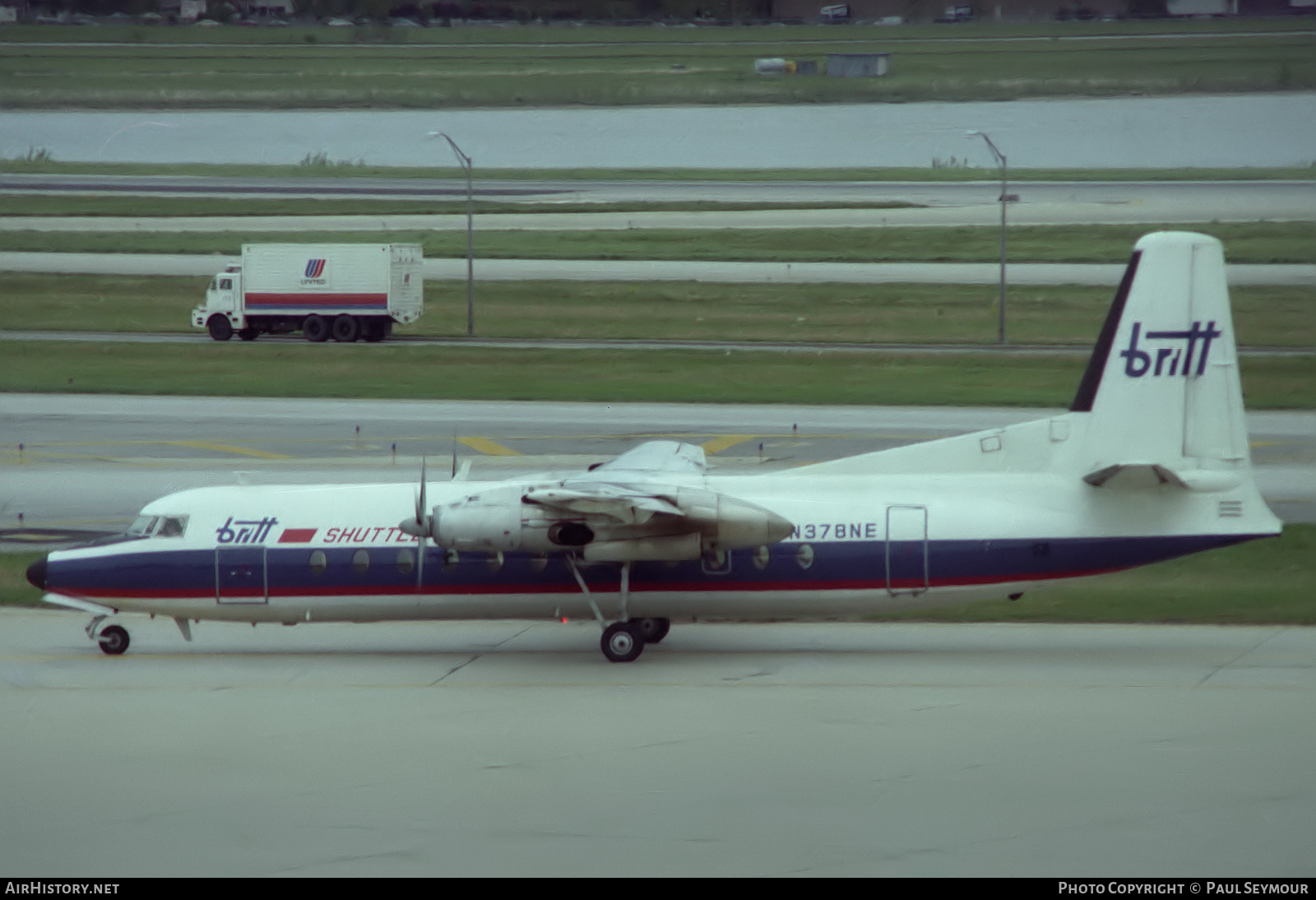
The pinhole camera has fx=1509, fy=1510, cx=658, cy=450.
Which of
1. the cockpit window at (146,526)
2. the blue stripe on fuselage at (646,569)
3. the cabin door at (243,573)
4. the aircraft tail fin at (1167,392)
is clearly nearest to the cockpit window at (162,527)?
the cockpit window at (146,526)

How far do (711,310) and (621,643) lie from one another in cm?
4044

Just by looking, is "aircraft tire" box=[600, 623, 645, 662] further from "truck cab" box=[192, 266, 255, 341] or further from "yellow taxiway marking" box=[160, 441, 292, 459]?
"truck cab" box=[192, 266, 255, 341]

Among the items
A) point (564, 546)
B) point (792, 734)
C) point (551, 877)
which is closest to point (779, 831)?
point (551, 877)

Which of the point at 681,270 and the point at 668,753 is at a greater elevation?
the point at 681,270

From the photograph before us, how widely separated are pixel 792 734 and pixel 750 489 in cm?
472

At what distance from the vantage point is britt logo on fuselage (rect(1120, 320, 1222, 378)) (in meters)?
19.6

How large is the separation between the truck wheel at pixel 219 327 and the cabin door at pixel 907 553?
140ft

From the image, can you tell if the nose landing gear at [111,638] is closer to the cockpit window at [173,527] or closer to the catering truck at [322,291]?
the cockpit window at [173,527]

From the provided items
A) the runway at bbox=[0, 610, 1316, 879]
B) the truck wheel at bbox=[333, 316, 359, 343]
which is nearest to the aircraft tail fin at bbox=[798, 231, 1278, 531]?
the runway at bbox=[0, 610, 1316, 879]

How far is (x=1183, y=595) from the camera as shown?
78.8ft

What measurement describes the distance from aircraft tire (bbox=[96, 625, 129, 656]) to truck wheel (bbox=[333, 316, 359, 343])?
3624 cm

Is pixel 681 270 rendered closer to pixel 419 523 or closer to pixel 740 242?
pixel 740 242

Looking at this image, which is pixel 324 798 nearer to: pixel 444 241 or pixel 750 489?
pixel 750 489

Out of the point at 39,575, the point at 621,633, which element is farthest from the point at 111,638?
the point at 621,633
